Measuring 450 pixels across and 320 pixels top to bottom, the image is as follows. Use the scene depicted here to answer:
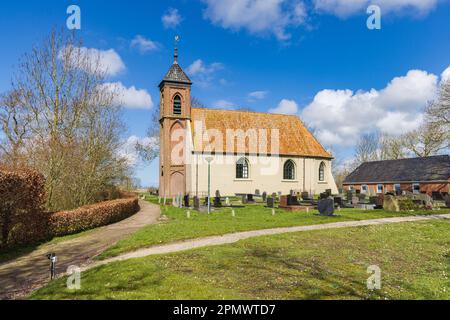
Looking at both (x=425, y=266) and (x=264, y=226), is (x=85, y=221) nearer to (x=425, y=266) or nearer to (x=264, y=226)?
(x=264, y=226)

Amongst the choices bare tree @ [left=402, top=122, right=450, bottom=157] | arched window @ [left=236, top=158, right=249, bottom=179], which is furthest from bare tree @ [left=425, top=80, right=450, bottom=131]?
arched window @ [left=236, top=158, right=249, bottom=179]

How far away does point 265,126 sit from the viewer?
39.9 metres

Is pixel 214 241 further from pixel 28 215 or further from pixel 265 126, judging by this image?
pixel 265 126

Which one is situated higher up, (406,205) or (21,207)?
(21,207)

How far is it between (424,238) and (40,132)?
21.1m

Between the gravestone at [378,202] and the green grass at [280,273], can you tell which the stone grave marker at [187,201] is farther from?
the gravestone at [378,202]

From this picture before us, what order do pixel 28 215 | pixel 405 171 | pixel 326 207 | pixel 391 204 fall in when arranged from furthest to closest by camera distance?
pixel 405 171 < pixel 391 204 < pixel 326 207 < pixel 28 215

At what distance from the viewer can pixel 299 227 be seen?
47.7ft

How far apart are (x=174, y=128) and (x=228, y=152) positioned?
702 centimetres

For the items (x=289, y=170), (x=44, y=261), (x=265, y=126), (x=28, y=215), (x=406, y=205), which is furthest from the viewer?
(x=265, y=126)

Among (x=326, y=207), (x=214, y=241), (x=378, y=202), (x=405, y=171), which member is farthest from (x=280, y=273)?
(x=405, y=171)

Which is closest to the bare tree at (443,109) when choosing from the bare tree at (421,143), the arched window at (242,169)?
the bare tree at (421,143)

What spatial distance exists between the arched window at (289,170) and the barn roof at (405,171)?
1312cm
